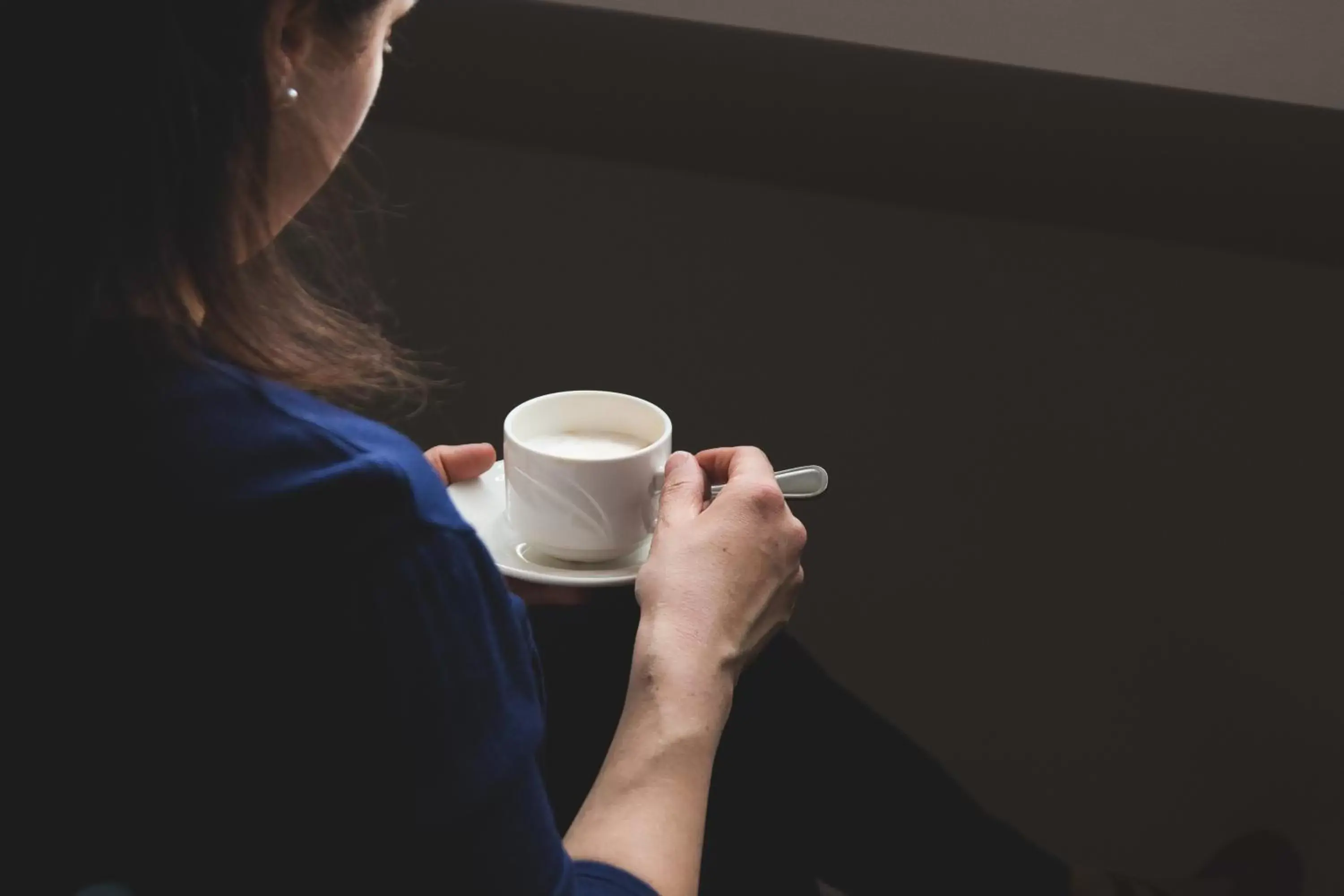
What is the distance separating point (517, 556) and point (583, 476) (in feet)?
0.22

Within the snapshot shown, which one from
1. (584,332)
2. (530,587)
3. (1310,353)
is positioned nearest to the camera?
(530,587)

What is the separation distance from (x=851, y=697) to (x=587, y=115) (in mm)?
601

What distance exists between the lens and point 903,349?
1.21 meters

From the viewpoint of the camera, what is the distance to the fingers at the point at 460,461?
848mm

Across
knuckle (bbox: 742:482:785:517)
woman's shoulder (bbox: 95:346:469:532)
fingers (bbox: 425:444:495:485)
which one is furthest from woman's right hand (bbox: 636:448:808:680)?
woman's shoulder (bbox: 95:346:469:532)

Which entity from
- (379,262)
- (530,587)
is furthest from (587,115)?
(530,587)

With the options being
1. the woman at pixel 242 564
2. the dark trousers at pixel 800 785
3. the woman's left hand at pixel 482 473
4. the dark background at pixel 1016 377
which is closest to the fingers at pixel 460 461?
the woman's left hand at pixel 482 473

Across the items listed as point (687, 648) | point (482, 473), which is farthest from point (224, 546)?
point (482, 473)

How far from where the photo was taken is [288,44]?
486 mm

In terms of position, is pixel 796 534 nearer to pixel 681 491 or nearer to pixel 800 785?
pixel 681 491

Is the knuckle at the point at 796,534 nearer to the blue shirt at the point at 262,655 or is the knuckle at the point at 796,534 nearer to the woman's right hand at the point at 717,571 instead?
the woman's right hand at the point at 717,571

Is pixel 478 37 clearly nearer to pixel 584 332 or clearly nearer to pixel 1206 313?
pixel 584 332

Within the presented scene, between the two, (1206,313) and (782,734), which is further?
(1206,313)

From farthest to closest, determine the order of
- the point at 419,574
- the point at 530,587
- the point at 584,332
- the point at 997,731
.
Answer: the point at 584,332 < the point at 997,731 < the point at 530,587 < the point at 419,574
